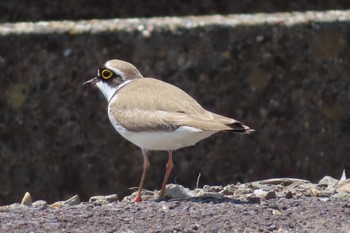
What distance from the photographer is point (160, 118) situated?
27.7 feet

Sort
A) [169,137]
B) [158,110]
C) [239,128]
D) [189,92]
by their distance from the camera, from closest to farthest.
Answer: [239,128]
[169,137]
[158,110]
[189,92]

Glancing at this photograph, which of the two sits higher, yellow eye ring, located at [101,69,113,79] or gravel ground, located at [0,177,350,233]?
yellow eye ring, located at [101,69,113,79]

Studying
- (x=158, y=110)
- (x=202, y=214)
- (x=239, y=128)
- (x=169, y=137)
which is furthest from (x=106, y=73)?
(x=202, y=214)

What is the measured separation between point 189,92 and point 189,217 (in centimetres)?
358

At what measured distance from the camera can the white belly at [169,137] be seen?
8258mm

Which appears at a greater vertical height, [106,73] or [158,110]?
[106,73]

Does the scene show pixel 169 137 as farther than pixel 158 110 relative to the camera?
No

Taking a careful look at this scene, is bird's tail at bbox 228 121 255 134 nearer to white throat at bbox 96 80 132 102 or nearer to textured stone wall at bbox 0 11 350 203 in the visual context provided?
white throat at bbox 96 80 132 102

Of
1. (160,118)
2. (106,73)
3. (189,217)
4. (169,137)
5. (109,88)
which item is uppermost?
(106,73)

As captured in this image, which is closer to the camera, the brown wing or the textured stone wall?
the brown wing

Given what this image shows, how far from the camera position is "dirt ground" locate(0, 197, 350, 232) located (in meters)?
7.33

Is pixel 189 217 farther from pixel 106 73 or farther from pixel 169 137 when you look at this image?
pixel 106 73

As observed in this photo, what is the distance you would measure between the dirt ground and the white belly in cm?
47

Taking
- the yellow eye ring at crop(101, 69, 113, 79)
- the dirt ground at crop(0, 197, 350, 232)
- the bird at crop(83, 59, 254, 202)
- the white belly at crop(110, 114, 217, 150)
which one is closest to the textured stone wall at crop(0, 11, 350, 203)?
the yellow eye ring at crop(101, 69, 113, 79)
